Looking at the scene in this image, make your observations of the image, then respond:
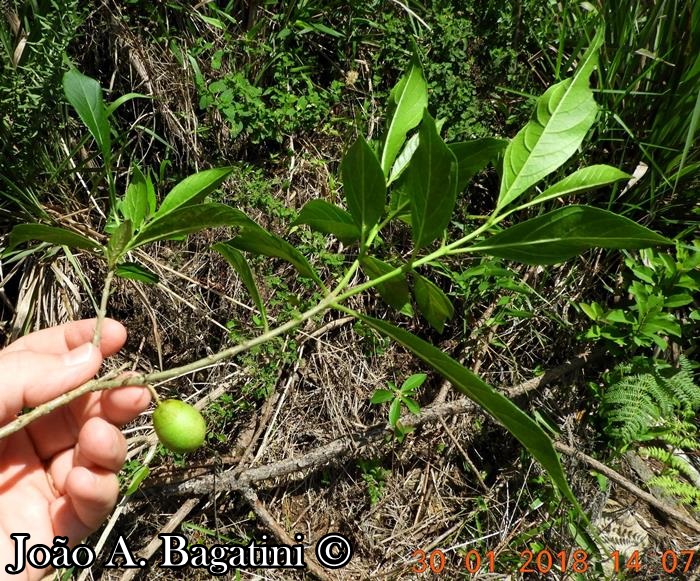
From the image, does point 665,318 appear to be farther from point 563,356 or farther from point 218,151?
point 218,151

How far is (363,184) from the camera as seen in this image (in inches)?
43.4

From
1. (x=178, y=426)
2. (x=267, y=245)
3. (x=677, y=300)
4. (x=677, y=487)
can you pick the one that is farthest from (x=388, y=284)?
(x=677, y=487)

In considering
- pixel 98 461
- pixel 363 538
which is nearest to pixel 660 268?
pixel 363 538

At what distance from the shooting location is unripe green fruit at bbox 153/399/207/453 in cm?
112

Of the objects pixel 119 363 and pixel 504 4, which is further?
pixel 504 4

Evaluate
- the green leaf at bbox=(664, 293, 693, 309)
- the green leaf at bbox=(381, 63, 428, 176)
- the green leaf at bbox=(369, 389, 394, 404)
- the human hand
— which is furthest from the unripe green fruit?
the green leaf at bbox=(664, 293, 693, 309)

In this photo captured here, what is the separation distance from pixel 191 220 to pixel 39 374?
0.59 metres

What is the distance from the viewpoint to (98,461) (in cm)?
136

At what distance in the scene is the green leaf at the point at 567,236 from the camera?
103 cm

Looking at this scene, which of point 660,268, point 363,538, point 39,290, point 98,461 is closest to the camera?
point 98,461

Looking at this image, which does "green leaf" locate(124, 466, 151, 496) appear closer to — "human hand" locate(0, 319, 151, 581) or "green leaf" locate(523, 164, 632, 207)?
"human hand" locate(0, 319, 151, 581)

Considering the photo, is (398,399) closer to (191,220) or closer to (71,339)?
(71,339)

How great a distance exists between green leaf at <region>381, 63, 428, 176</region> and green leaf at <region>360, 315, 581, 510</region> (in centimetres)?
48

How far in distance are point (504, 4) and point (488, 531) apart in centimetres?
217
